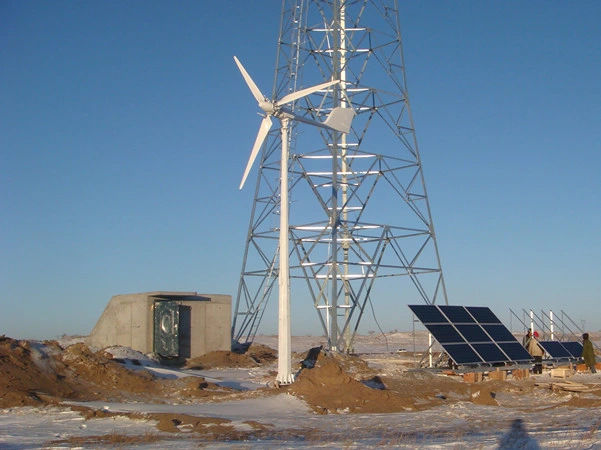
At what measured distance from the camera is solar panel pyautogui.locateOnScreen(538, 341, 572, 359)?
3586 centimetres

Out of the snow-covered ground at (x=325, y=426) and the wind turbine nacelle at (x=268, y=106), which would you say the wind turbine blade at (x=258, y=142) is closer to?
the wind turbine nacelle at (x=268, y=106)

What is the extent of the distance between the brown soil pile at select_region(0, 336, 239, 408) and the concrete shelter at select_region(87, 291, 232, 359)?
34.3ft

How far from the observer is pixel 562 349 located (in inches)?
1475

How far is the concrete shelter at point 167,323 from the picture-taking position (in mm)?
37562

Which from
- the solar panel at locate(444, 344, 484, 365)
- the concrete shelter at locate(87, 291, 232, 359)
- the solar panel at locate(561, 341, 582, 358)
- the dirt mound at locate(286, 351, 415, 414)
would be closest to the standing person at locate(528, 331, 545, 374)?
the solar panel at locate(561, 341, 582, 358)

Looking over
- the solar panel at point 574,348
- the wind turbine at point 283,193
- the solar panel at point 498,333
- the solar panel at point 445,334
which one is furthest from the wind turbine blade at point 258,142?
the solar panel at point 574,348

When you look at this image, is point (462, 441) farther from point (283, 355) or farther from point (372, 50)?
point (372, 50)

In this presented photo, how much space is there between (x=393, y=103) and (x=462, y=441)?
25.6 metres

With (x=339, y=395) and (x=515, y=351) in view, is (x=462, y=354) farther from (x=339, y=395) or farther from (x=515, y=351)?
(x=339, y=395)

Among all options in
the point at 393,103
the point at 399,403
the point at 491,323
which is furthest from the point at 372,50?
the point at 399,403

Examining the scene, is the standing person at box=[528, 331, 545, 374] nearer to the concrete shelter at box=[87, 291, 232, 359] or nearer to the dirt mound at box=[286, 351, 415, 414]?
the dirt mound at box=[286, 351, 415, 414]

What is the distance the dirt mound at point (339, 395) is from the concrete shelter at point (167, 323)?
49.7 ft

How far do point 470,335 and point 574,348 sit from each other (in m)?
9.76

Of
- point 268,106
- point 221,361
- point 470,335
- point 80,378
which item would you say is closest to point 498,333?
point 470,335
